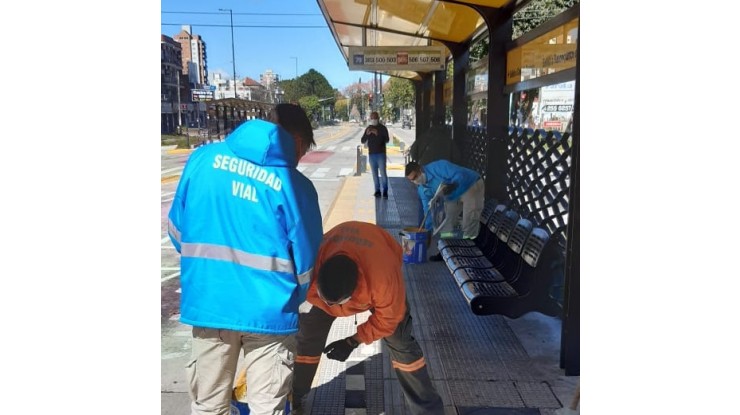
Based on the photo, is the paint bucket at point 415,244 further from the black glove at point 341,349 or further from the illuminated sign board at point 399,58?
the illuminated sign board at point 399,58

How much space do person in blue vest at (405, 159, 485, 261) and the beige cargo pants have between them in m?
3.86

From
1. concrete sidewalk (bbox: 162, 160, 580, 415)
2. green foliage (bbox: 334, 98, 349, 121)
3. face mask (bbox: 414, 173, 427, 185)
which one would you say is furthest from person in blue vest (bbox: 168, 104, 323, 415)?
green foliage (bbox: 334, 98, 349, 121)

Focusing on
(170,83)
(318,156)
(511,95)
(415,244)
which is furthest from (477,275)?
(318,156)

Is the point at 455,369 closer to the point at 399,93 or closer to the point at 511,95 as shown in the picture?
the point at 511,95

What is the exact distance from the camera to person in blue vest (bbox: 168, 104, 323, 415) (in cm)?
205

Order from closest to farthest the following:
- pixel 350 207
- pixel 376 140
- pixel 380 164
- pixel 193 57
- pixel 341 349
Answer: pixel 193 57, pixel 341 349, pixel 350 207, pixel 376 140, pixel 380 164

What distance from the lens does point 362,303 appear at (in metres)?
2.55

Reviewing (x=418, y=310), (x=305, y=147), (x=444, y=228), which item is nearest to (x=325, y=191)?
(x=444, y=228)

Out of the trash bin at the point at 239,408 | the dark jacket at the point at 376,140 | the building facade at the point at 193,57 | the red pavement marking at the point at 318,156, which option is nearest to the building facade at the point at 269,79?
the building facade at the point at 193,57

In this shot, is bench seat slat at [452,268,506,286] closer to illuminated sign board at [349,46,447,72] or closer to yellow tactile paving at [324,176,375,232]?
yellow tactile paving at [324,176,375,232]

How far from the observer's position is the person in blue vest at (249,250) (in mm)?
2047

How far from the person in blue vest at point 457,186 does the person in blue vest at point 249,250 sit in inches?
151

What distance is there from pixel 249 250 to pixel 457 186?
13.5 feet

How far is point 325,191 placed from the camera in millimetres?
12125
